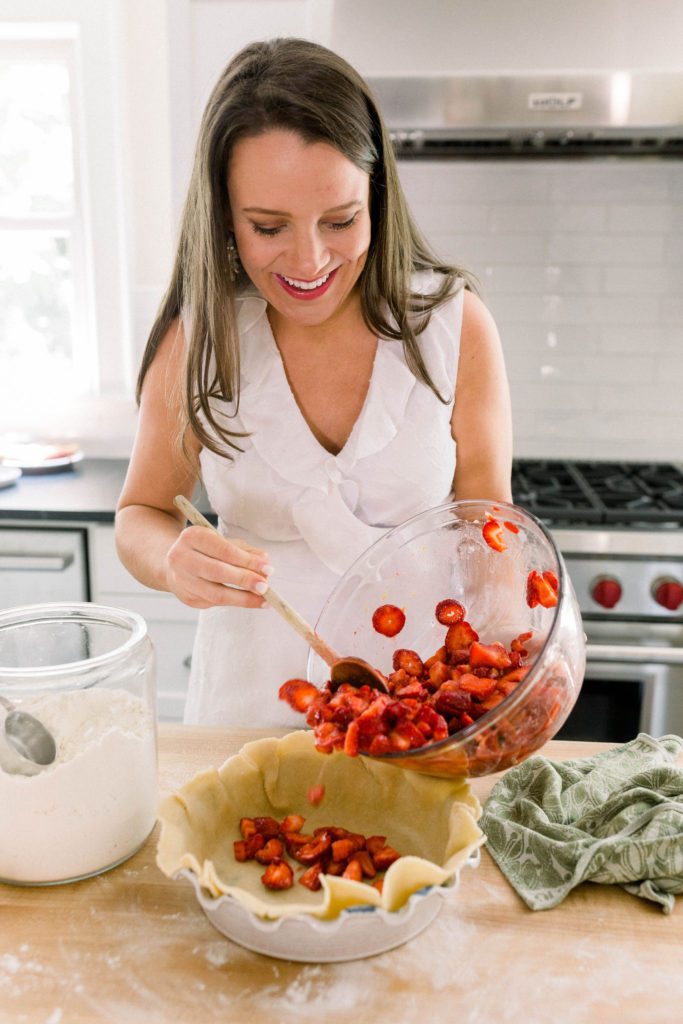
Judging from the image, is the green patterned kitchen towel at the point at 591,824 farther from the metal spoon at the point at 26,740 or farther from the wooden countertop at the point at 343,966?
the metal spoon at the point at 26,740

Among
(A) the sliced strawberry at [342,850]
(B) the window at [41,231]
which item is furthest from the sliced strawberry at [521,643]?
(B) the window at [41,231]

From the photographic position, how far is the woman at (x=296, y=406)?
4.08 feet

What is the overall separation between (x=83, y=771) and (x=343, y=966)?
0.97 feet

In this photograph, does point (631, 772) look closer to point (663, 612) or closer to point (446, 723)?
point (446, 723)

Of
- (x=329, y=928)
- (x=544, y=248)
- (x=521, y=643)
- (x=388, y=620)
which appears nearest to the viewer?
(x=329, y=928)

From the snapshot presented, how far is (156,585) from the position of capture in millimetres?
1253

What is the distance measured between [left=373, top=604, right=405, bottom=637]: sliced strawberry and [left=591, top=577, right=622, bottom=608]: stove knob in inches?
42.5

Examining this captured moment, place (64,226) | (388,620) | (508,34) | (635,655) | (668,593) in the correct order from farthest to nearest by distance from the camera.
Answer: (64,226) → (668,593) → (508,34) → (635,655) → (388,620)

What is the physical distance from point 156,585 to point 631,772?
0.66 m

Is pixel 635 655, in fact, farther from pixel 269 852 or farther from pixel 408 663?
pixel 269 852

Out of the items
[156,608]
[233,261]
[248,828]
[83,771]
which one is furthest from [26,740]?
[156,608]

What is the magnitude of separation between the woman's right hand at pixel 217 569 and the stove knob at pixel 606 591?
1232 millimetres

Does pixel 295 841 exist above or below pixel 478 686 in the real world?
below

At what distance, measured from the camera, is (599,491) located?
2.26m
